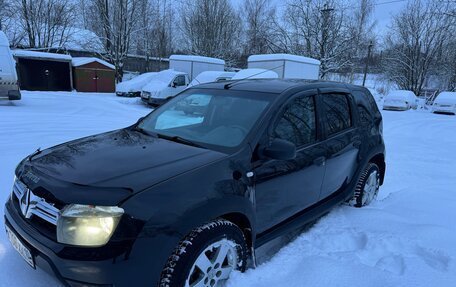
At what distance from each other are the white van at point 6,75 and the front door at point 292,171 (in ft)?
39.5

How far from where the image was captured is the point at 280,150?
2.62 meters

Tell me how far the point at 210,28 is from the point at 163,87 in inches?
670

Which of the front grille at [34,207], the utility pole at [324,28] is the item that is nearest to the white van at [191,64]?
the utility pole at [324,28]

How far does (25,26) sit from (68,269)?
33.3 meters

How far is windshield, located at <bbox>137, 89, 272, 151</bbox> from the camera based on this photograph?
2875 mm

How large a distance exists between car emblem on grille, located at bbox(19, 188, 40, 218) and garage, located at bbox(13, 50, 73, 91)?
22864 millimetres

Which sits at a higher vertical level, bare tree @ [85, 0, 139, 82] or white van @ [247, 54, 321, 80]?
bare tree @ [85, 0, 139, 82]

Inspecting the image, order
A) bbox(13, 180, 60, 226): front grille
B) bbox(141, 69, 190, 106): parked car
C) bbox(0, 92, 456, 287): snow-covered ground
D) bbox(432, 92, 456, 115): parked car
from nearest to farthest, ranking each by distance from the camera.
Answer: bbox(13, 180, 60, 226): front grille < bbox(0, 92, 456, 287): snow-covered ground < bbox(141, 69, 190, 106): parked car < bbox(432, 92, 456, 115): parked car

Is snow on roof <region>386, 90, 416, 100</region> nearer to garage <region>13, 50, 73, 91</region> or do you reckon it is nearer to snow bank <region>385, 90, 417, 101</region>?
snow bank <region>385, 90, 417, 101</region>

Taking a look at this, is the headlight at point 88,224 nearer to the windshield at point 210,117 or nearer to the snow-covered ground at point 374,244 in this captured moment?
the snow-covered ground at point 374,244

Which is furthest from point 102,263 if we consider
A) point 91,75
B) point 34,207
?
point 91,75

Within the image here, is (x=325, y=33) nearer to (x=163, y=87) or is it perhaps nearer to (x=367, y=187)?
(x=163, y=87)

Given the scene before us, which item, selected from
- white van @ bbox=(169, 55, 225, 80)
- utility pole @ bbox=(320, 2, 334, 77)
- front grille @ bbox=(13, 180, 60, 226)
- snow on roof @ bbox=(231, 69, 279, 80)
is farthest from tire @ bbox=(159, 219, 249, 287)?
utility pole @ bbox=(320, 2, 334, 77)

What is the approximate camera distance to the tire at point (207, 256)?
2.10 m
